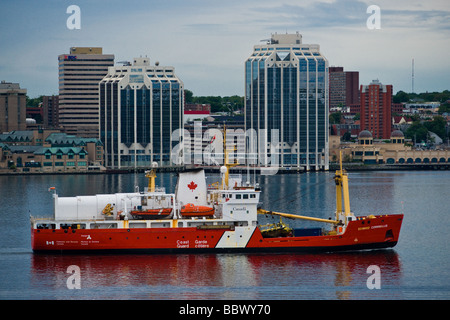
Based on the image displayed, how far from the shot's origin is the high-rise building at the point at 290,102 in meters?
142

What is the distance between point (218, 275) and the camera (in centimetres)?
3894

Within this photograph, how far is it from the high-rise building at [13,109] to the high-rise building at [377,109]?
63950 millimetres

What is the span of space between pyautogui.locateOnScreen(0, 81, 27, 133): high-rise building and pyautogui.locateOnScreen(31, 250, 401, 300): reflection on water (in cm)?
11668

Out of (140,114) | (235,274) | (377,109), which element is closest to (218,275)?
(235,274)

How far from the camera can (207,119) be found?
573ft

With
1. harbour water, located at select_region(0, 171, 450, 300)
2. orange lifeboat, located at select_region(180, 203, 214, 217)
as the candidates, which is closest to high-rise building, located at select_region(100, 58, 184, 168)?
harbour water, located at select_region(0, 171, 450, 300)

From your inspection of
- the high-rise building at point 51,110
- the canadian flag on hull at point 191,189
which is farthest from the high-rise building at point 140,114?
the canadian flag on hull at point 191,189

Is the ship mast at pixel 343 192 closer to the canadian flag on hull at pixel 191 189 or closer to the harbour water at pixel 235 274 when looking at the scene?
the harbour water at pixel 235 274

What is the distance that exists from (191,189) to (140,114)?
103947 mm

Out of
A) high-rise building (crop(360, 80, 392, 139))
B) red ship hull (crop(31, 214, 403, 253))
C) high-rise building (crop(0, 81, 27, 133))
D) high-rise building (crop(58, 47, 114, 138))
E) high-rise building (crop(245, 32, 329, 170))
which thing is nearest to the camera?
red ship hull (crop(31, 214, 403, 253))

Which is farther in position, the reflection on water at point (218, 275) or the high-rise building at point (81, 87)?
the high-rise building at point (81, 87)

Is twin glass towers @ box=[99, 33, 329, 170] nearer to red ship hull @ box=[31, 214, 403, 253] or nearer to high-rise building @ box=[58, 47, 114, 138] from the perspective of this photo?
high-rise building @ box=[58, 47, 114, 138]

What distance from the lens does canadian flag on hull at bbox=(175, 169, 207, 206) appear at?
1735 inches

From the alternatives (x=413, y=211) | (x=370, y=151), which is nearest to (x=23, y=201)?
(x=413, y=211)
